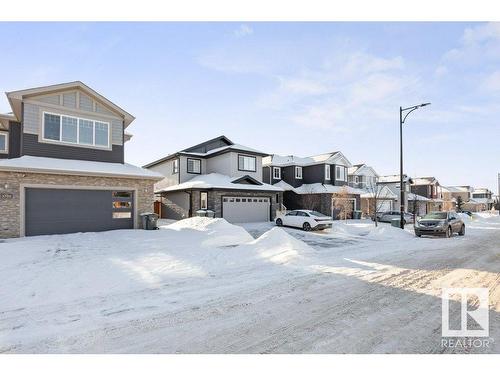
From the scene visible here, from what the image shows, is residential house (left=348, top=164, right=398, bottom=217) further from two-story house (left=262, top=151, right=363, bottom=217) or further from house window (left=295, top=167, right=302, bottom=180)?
house window (left=295, top=167, right=302, bottom=180)

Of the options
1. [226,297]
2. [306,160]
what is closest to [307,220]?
[226,297]

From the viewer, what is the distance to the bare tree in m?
30.0

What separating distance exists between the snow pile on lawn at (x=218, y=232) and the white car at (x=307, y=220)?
6801 mm

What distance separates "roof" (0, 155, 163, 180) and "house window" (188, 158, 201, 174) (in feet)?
35.7

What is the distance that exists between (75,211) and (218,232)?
743cm

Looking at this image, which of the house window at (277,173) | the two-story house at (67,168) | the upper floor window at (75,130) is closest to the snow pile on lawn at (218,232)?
the two-story house at (67,168)

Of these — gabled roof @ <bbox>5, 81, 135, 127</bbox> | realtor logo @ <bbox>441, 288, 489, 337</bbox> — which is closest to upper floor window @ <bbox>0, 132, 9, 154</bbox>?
gabled roof @ <bbox>5, 81, 135, 127</bbox>

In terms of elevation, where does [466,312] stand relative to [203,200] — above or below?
below

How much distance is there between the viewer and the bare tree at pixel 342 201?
2996cm

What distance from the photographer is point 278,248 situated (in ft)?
38.8

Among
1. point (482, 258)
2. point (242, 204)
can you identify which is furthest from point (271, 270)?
point (242, 204)

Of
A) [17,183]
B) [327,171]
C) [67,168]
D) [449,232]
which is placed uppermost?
[327,171]

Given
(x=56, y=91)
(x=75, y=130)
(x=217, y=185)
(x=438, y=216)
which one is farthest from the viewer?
(x=217, y=185)

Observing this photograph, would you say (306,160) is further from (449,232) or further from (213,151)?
(449,232)
